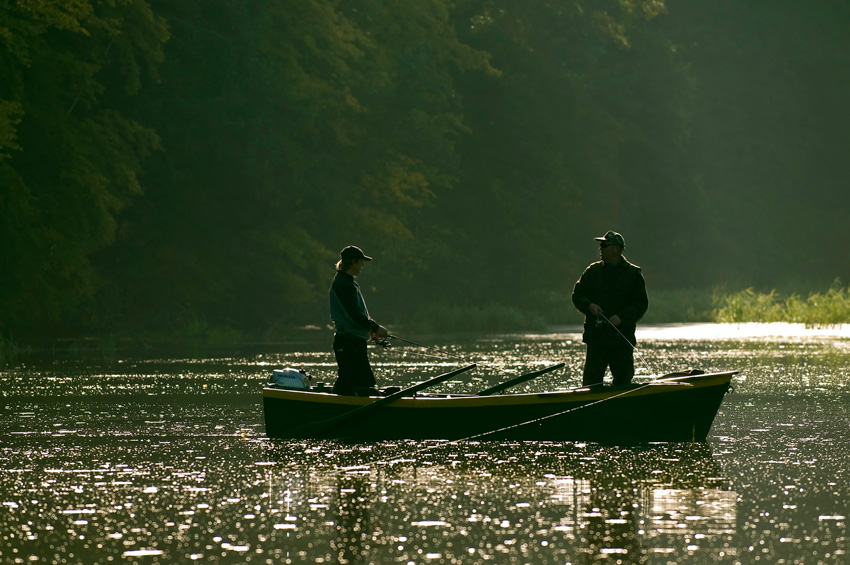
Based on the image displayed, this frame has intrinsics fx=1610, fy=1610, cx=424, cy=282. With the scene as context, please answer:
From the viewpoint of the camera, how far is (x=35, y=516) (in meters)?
10.7

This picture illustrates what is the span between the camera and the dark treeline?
3759 cm

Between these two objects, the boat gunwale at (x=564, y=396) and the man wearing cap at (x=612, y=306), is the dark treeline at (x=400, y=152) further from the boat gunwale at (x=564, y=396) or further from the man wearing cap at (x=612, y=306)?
the man wearing cap at (x=612, y=306)

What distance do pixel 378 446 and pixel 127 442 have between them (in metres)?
2.42

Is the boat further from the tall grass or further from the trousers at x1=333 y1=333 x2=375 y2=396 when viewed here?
the tall grass

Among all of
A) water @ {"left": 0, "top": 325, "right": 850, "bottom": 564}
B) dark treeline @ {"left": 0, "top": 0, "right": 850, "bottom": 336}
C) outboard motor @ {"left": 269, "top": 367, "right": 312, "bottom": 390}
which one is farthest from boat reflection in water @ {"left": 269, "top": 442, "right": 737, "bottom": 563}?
dark treeline @ {"left": 0, "top": 0, "right": 850, "bottom": 336}

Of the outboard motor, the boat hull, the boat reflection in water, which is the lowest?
the boat reflection in water

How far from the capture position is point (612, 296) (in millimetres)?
15742

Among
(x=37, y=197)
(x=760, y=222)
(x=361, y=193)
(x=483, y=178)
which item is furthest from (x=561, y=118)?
(x=37, y=197)

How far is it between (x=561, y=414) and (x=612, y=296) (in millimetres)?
1471

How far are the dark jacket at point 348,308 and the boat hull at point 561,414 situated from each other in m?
0.74

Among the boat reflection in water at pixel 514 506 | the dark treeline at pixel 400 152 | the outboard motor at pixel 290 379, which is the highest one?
the dark treeline at pixel 400 152

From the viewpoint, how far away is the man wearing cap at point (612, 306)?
15609 millimetres

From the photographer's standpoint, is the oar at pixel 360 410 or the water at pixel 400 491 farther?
the oar at pixel 360 410

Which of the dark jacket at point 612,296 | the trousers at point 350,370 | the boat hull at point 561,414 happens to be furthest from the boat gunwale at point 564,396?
the dark jacket at point 612,296
